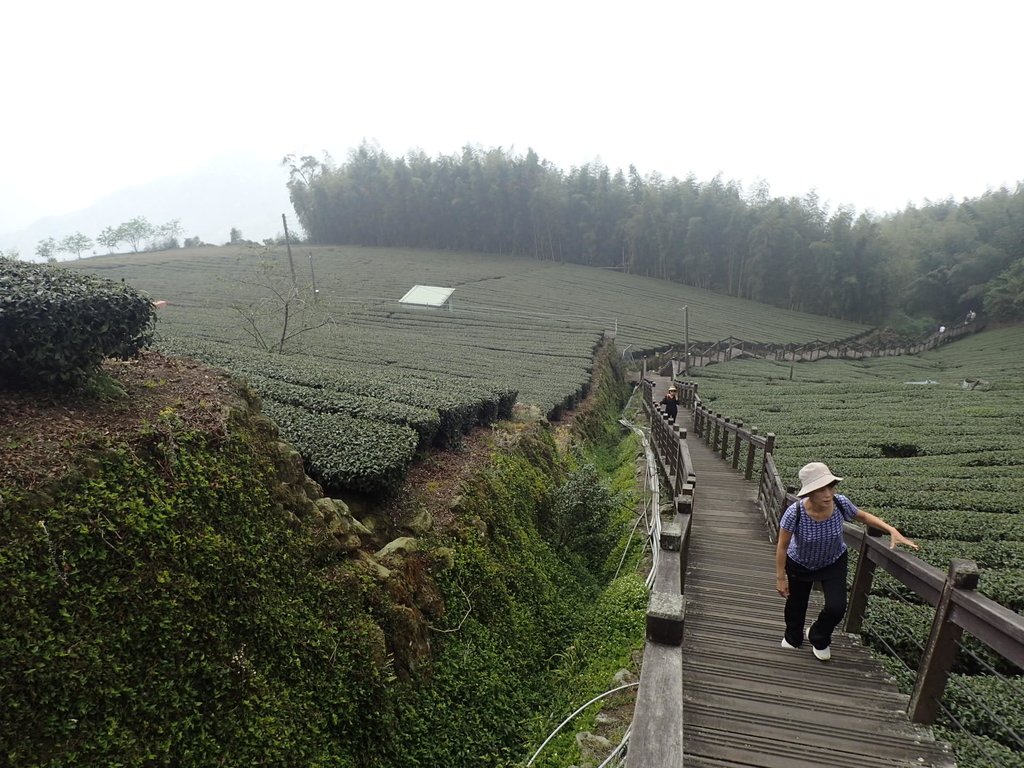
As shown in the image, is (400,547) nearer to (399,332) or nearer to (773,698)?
(773,698)

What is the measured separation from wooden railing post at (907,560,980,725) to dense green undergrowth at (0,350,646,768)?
2.99 metres

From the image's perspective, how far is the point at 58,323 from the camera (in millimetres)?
4527

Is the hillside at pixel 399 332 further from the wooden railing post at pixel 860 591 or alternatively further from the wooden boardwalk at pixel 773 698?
the wooden railing post at pixel 860 591

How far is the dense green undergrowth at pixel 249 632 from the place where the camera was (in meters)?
3.21

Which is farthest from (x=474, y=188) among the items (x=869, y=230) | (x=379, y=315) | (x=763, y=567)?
(x=763, y=567)

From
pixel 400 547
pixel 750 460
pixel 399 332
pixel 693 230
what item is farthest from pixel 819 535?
pixel 693 230

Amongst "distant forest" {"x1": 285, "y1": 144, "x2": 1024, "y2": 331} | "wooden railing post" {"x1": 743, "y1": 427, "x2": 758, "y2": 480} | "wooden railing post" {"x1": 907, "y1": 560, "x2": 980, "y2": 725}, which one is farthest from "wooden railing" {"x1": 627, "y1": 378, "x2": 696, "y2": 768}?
"distant forest" {"x1": 285, "y1": 144, "x2": 1024, "y2": 331}

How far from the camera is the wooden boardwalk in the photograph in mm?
3457

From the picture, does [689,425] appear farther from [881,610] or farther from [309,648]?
[309,648]

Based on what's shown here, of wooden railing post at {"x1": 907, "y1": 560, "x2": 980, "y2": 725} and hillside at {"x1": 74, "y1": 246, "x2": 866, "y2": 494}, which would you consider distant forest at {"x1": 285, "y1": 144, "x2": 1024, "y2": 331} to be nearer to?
hillside at {"x1": 74, "y1": 246, "x2": 866, "y2": 494}

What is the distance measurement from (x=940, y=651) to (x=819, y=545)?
0.95 meters

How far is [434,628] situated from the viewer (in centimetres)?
582

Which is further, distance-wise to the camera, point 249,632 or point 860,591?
point 860,591

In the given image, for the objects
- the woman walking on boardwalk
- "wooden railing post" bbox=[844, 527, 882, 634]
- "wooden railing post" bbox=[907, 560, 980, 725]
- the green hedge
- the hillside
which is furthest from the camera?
the hillside
